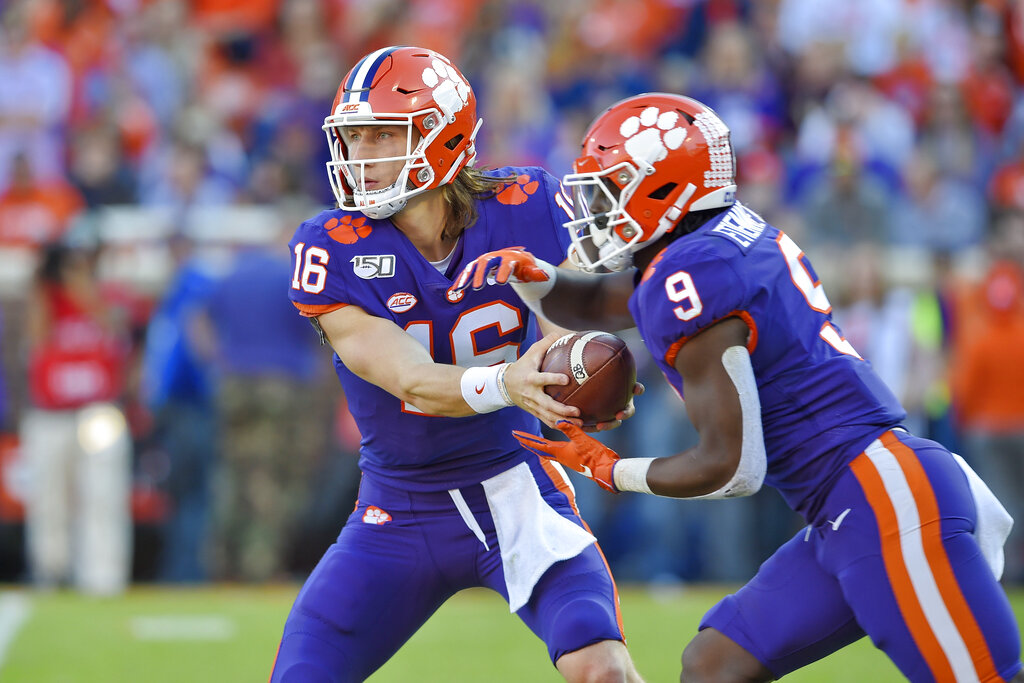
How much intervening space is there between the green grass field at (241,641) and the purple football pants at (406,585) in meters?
2.28

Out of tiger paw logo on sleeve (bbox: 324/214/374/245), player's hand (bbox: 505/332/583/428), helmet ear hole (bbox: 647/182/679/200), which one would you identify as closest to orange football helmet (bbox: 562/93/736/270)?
helmet ear hole (bbox: 647/182/679/200)

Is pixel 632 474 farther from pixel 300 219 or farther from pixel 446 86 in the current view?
pixel 300 219

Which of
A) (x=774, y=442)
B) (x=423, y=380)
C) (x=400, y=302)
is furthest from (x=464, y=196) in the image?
(x=774, y=442)

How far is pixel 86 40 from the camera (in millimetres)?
10164

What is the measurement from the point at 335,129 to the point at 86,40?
7229 mm

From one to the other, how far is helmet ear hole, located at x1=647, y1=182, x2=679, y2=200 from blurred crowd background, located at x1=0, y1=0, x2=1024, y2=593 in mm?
4764

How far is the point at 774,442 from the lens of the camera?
3225 millimetres

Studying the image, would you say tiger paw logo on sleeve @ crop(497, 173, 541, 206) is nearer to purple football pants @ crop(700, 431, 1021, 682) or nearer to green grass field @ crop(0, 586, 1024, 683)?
purple football pants @ crop(700, 431, 1021, 682)

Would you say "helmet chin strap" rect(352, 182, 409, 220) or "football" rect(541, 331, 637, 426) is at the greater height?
"helmet chin strap" rect(352, 182, 409, 220)

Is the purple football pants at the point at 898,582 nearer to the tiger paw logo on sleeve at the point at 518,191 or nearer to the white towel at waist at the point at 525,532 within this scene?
the white towel at waist at the point at 525,532

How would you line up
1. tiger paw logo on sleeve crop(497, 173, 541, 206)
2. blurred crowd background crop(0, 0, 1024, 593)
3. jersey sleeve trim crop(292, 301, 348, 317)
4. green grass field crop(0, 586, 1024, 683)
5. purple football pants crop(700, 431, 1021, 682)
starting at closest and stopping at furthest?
purple football pants crop(700, 431, 1021, 682) → jersey sleeve trim crop(292, 301, 348, 317) → tiger paw logo on sleeve crop(497, 173, 541, 206) → green grass field crop(0, 586, 1024, 683) → blurred crowd background crop(0, 0, 1024, 593)

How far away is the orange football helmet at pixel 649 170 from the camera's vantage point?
3.28 m

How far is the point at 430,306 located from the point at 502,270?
0.94 ft

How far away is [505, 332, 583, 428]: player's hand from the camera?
329 cm
